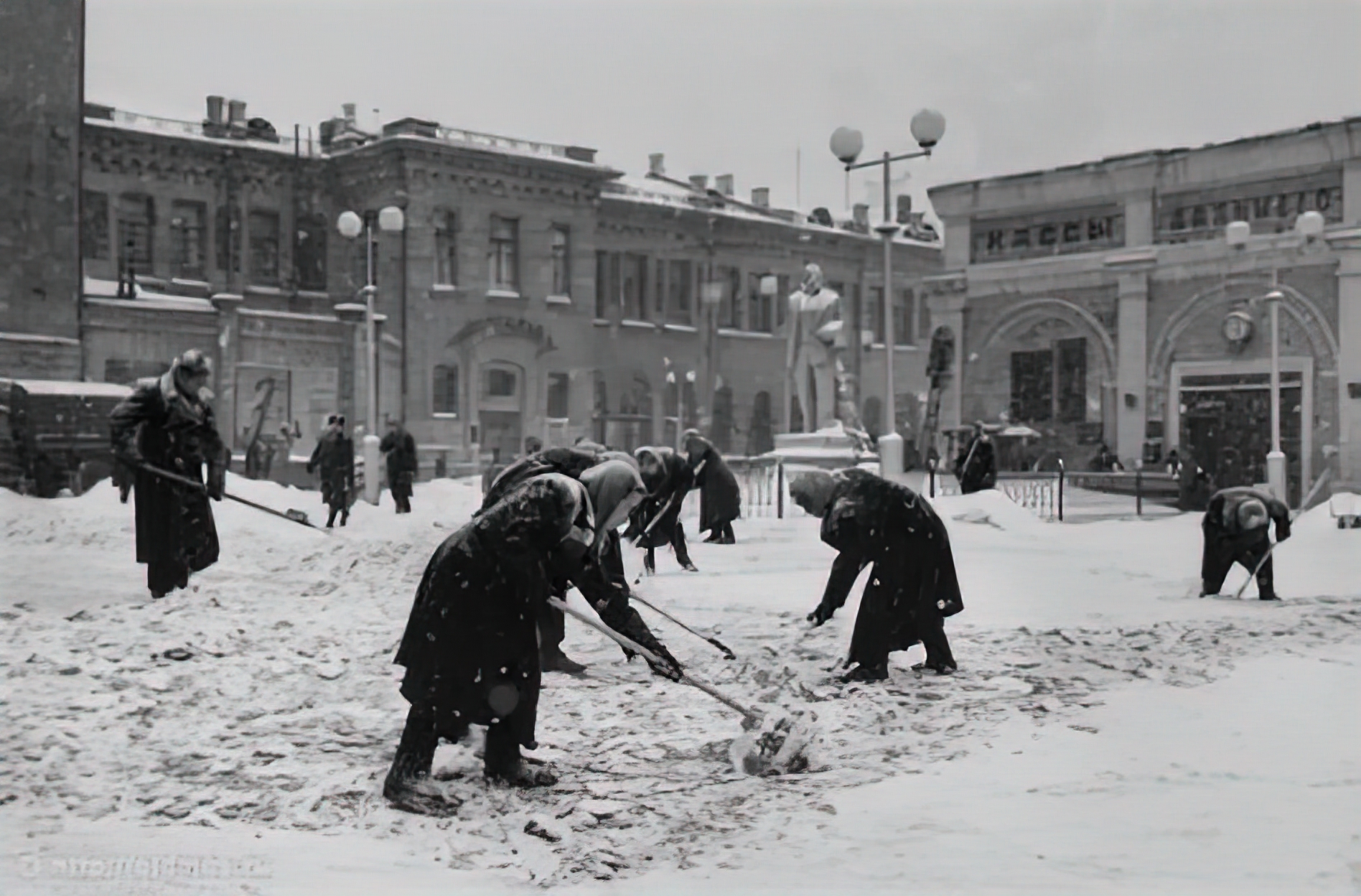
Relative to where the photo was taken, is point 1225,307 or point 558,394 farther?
point 558,394

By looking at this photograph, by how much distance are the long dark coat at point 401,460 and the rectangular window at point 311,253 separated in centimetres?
66

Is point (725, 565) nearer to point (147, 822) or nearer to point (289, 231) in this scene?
point (289, 231)

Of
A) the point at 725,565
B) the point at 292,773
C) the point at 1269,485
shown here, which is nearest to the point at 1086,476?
the point at 1269,485

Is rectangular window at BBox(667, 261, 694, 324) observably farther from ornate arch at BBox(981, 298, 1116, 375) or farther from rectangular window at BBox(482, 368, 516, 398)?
ornate arch at BBox(981, 298, 1116, 375)

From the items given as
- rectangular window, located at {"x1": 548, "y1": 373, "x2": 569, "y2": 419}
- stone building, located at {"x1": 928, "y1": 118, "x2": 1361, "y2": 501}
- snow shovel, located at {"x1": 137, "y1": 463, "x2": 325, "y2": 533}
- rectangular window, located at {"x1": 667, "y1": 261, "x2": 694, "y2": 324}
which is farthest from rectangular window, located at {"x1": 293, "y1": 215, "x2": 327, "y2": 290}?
stone building, located at {"x1": 928, "y1": 118, "x2": 1361, "y2": 501}

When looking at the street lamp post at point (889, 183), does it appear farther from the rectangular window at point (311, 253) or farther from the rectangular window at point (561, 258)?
the rectangular window at point (311, 253)

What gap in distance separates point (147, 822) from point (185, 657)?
1.10 meters

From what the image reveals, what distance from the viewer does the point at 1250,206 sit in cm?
427

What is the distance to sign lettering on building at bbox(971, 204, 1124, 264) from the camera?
4555 mm

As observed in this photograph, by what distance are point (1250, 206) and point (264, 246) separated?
3620 mm

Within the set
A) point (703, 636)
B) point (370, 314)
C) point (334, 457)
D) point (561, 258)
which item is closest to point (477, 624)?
point (703, 636)

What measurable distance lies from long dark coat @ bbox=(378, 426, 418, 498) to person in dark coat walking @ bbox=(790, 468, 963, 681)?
165cm

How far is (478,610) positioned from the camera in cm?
296

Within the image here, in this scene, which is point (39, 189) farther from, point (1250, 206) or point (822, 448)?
point (1250, 206)
